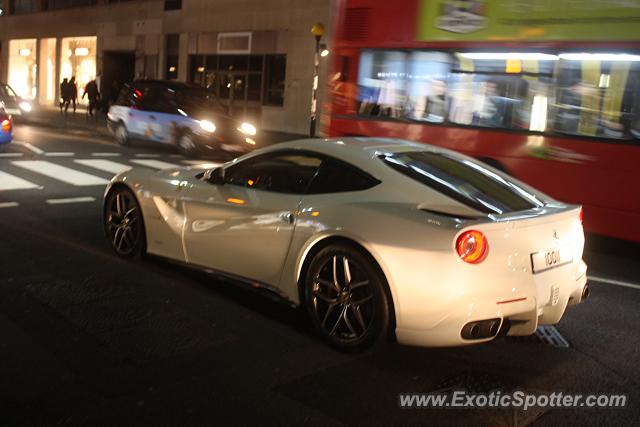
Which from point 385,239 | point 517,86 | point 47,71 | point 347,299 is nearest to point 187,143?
point 517,86

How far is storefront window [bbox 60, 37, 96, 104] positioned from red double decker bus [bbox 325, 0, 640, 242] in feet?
108

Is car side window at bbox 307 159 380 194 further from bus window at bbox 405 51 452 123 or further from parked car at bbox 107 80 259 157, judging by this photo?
parked car at bbox 107 80 259 157

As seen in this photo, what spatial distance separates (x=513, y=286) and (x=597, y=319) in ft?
6.13

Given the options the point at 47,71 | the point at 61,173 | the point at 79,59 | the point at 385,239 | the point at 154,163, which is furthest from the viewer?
the point at 47,71

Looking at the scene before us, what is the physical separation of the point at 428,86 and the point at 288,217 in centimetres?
558

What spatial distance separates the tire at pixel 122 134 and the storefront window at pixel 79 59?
864 inches

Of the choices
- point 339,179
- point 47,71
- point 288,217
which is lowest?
point 288,217

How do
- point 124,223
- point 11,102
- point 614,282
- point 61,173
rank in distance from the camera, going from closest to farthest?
point 124,223
point 614,282
point 61,173
point 11,102

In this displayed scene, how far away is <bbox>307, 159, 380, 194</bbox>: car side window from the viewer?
488cm

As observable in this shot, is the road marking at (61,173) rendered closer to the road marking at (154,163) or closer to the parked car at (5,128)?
the parked car at (5,128)

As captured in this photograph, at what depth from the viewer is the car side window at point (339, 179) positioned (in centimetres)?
488

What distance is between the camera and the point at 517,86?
898 centimetres

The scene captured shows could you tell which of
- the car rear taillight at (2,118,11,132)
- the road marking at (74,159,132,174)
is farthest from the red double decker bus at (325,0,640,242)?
the car rear taillight at (2,118,11,132)

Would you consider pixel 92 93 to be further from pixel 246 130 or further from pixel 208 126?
pixel 208 126
